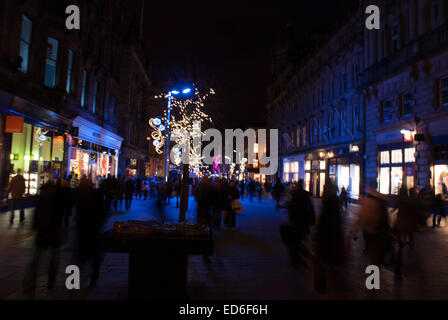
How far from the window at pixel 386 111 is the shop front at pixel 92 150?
66.1 feet

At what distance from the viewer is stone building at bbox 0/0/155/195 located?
49.1 feet

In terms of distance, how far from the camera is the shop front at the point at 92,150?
71.5ft

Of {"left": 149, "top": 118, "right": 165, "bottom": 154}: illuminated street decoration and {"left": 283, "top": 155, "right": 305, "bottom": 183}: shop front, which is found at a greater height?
{"left": 149, "top": 118, "right": 165, "bottom": 154}: illuminated street decoration

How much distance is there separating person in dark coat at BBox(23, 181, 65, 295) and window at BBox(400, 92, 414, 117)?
2181 centimetres

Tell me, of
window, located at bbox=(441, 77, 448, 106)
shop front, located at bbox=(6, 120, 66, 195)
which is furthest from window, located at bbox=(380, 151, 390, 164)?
shop front, located at bbox=(6, 120, 66, 195)

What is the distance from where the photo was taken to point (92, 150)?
82.9 ft

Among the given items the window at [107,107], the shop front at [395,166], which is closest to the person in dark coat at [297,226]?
the shop front at [395,166]

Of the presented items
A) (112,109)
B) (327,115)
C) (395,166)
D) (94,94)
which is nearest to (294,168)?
(327,115)

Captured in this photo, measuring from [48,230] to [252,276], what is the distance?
12.7ft

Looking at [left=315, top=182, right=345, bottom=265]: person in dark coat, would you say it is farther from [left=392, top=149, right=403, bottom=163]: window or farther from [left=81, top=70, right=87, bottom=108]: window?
[left=81, top=70, right=87, bottom=108]: window

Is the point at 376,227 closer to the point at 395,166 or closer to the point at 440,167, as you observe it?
the point at 440,167

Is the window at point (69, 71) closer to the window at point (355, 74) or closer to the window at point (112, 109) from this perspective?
the window at point (112, 109)

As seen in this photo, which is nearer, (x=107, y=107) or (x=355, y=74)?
(x=107, y=107)

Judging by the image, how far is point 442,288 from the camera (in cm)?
632
